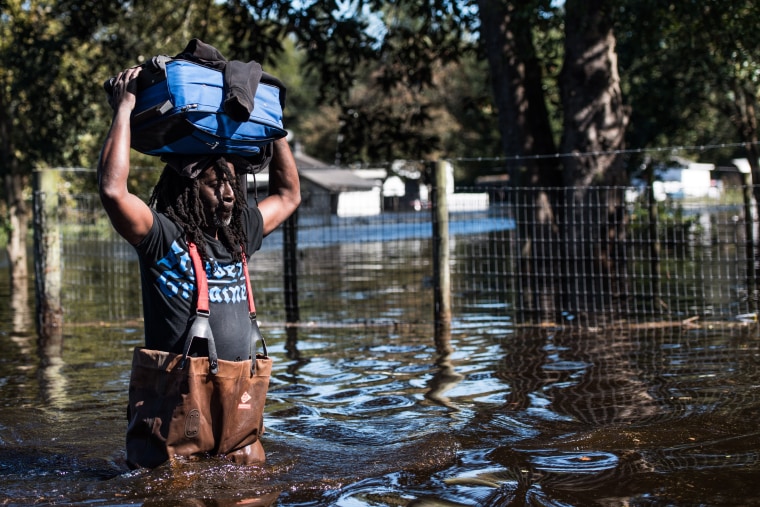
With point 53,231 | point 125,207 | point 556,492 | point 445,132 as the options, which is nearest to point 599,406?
point 556,492

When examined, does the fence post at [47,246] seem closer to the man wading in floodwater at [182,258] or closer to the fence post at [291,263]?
the fence post at [291,263]

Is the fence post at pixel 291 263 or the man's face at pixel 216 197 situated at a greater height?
the man's face at pixel 216 197

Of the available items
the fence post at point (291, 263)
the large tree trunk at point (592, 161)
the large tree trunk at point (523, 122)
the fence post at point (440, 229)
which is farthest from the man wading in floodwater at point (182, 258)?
the large tree trunk at point (523, 122)

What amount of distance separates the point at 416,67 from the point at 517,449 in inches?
410

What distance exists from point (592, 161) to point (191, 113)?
6887mm

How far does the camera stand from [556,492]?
3996 mm

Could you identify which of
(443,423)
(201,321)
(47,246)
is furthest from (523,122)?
(201,321)

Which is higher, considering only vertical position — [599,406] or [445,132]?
[445,132]

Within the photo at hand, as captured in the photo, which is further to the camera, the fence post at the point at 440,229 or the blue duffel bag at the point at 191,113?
the fence post at the point at 440,229

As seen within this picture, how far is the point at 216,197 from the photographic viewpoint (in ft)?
13.3

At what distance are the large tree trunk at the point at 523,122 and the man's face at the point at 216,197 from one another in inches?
235

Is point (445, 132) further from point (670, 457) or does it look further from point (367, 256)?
point (670, 457)

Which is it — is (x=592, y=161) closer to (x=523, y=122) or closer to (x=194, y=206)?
(x=523, y=122)

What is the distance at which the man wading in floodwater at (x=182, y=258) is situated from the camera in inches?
149
